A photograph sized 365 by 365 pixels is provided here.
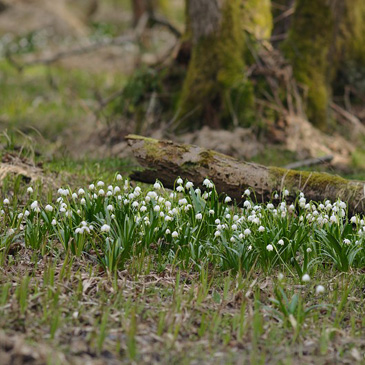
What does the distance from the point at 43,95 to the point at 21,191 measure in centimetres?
704

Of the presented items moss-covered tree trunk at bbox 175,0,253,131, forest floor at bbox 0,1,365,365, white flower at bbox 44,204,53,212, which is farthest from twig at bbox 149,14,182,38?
white flower at bbox 44,204,53,212

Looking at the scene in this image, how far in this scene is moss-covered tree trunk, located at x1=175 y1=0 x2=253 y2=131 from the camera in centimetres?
774

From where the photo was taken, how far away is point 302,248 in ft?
13.0

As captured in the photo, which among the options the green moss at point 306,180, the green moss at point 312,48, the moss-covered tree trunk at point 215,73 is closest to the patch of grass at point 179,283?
the green moss at point 306,180

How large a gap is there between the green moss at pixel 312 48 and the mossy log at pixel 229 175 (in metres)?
3.73

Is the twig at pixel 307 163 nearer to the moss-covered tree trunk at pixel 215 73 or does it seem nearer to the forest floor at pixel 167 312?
the moss-covered tree trunk at pixel 215 73

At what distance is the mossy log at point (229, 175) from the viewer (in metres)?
4.67

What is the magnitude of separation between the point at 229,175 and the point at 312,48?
4.40 metres

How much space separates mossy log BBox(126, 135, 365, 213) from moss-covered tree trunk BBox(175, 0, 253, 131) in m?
3.02

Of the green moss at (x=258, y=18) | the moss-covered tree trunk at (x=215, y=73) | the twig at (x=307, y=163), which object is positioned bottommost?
the twig at (x=307, y=163)

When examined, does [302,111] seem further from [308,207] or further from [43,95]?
[43,95]

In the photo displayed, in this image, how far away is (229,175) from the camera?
4.71 metres

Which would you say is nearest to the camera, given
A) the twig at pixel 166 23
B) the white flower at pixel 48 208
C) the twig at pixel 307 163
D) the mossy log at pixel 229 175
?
the white flower at pixel 48 208

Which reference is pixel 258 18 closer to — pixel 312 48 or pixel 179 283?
pixel 312 48
